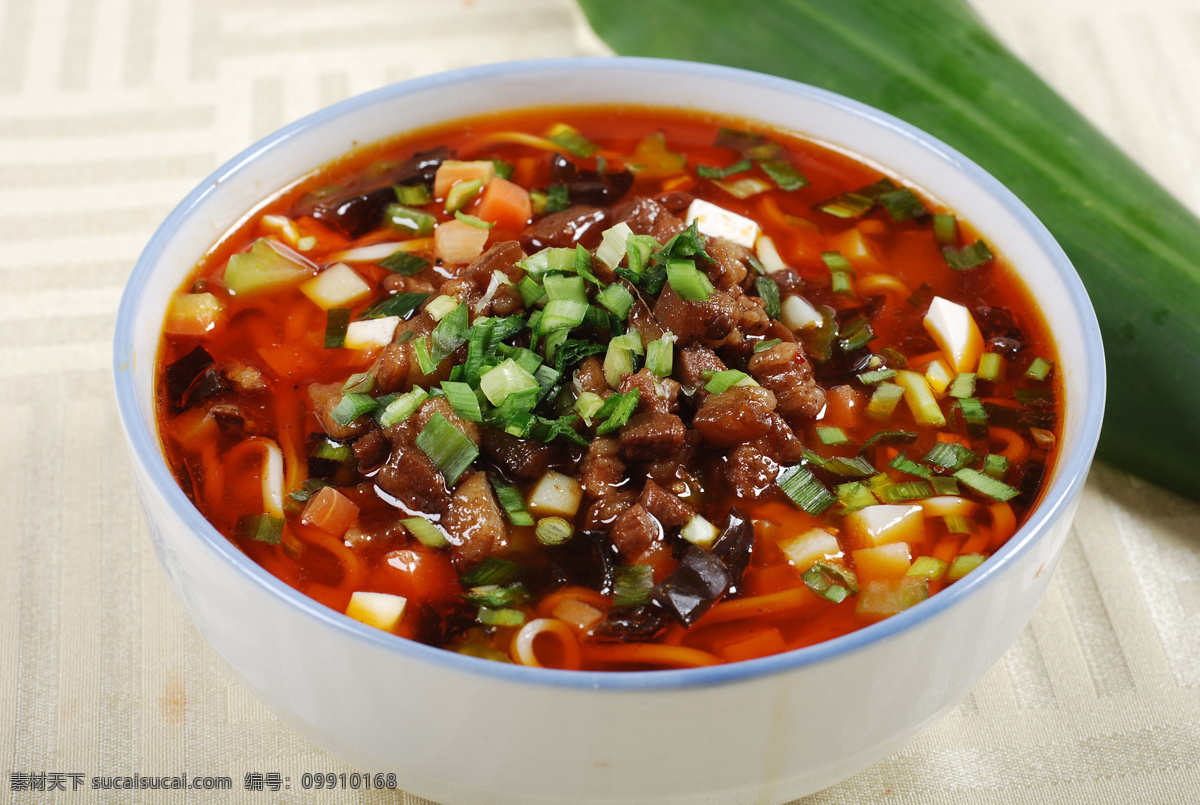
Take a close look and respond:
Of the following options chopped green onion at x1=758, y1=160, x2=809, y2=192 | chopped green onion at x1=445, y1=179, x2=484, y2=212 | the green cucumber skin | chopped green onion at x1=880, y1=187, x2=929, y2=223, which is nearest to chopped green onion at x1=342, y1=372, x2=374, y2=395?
chopped green onion at x1=445, y1=179, x2=484, y2=212

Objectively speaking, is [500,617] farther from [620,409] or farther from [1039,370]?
[1039,370]

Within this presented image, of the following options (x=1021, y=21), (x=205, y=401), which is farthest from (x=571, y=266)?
(x=1021, y=21)

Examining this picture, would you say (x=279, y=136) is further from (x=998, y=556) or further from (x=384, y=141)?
(x=998, y=556)

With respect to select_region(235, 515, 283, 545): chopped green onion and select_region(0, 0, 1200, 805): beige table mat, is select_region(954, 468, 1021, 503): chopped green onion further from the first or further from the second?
select_region(235, 515, 283, 545): chopped green onion

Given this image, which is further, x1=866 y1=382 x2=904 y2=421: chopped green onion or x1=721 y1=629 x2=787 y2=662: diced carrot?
x1=866 y1=382 x2=904 y2=421: chopped green onion

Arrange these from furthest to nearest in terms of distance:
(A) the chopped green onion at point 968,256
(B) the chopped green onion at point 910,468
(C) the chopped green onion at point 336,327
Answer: (A) the chopped green onion at point 968,256
(C) the chopped green onion at point 336,327
(B) the chopped green onion at point 910,468

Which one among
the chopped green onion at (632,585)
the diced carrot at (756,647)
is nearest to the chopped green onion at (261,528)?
the chopped green onion at (632,585)

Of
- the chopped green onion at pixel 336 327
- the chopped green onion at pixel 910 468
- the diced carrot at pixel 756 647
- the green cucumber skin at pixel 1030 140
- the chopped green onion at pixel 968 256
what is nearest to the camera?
the diced carrot at pixel 756 647

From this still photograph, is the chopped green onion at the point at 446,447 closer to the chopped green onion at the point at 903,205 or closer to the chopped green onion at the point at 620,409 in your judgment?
the chopped green onion at the point at 620,409
